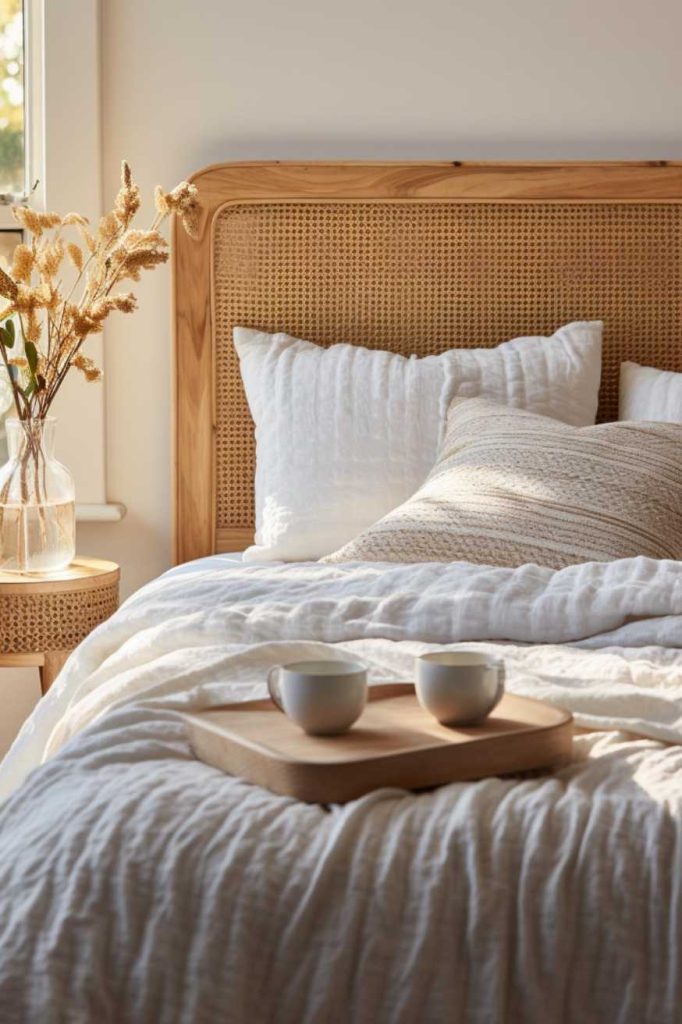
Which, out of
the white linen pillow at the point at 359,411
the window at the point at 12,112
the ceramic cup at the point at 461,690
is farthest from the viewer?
the window at the point at 12,112

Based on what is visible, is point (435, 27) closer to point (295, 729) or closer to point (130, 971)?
point (295, 729)

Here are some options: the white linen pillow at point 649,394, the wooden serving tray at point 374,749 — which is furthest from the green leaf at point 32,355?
the wooden serving tray at point 374,749

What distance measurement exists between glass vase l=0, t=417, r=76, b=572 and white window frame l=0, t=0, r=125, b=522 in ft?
1.21

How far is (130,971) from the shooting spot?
3.13 feet

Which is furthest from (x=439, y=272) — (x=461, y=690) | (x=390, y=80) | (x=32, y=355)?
(x=461, y=690)

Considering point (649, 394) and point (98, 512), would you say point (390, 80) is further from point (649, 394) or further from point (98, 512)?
point (98, 512)

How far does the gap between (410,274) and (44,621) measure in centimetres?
105

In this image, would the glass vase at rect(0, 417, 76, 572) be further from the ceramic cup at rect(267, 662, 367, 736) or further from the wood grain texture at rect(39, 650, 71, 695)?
the ceramic cup at rect(267, 662, 367, 736)

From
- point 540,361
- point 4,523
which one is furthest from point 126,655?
point 540,361

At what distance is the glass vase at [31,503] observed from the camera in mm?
2551

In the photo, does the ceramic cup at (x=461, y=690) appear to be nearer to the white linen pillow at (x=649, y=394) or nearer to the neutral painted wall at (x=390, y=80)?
the white linen pillow at (x=649, y=394)

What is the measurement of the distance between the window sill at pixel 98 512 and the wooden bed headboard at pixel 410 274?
0.66ft

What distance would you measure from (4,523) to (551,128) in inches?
55.8

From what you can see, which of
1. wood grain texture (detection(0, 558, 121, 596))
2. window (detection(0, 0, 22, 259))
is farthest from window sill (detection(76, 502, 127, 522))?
window (detection(0, 0, 22, 259))
